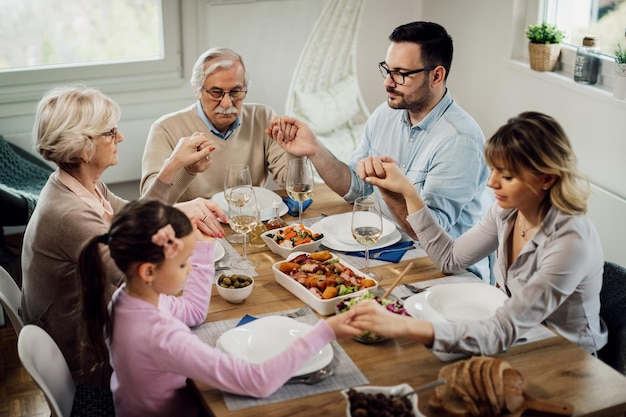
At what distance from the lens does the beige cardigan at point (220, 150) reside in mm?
3156

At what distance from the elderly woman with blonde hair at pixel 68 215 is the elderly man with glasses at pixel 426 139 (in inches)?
26.2

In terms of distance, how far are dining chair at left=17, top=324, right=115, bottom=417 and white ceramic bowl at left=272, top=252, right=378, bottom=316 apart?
0.59 m

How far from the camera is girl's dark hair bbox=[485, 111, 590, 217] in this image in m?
1.96

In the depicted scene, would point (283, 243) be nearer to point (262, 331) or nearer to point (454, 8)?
point (262, 331)

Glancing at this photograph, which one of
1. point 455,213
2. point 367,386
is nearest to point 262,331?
point 367,386

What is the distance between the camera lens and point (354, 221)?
2.26 metres

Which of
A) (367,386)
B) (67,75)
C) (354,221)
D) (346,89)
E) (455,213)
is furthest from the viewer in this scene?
(346,89)

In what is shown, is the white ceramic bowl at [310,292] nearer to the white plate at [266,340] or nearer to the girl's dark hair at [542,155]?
the white plate at [266,340]

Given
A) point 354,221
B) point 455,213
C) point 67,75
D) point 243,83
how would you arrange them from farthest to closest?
point 67,75, point 243,83, point 455,213, point 354,221

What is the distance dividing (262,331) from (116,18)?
10.0ft

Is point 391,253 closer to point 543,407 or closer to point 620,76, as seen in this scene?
point 543,407

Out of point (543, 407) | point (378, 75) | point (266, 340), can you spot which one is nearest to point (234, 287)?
point (266, 340)

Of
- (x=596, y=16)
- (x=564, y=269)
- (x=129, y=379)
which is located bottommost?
(x=129, y=379)

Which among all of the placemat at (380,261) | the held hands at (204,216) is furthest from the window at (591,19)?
the held hands at (204,216)
